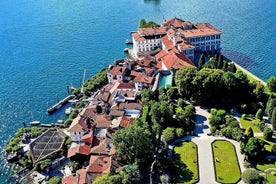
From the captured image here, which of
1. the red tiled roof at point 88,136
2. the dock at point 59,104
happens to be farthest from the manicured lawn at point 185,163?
the dock at point 59,104

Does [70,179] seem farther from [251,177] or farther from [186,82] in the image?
[186,82]

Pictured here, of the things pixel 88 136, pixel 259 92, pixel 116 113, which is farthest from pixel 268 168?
pixel 88 136

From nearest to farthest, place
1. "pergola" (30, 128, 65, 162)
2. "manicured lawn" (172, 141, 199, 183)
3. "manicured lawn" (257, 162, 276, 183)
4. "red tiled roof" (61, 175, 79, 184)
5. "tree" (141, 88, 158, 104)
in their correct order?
"manicured lawn" (257, 162, 276, 183) < "red tiled roof" (61, 175, 79, 184) < "manicured lawn" (172, 141, 199, 183) < "pergola" (30, 128, 65, 162) < "tree" (141, 88, 158, 104)

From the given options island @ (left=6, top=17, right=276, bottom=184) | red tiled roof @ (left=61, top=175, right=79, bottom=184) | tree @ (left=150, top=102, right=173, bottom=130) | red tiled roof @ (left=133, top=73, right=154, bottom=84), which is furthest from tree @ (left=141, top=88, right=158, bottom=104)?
red tiled roof @ (left=61, top=175, right=79, bottom=184)

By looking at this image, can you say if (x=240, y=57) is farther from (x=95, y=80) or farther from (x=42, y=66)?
→ (x=42, y=66)

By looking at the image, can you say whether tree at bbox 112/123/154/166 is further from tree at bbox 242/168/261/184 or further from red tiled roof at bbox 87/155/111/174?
tree at bbox 242/168/261/184

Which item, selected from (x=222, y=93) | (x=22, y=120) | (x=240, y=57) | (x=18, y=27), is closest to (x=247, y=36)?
(x=240, y=57)
